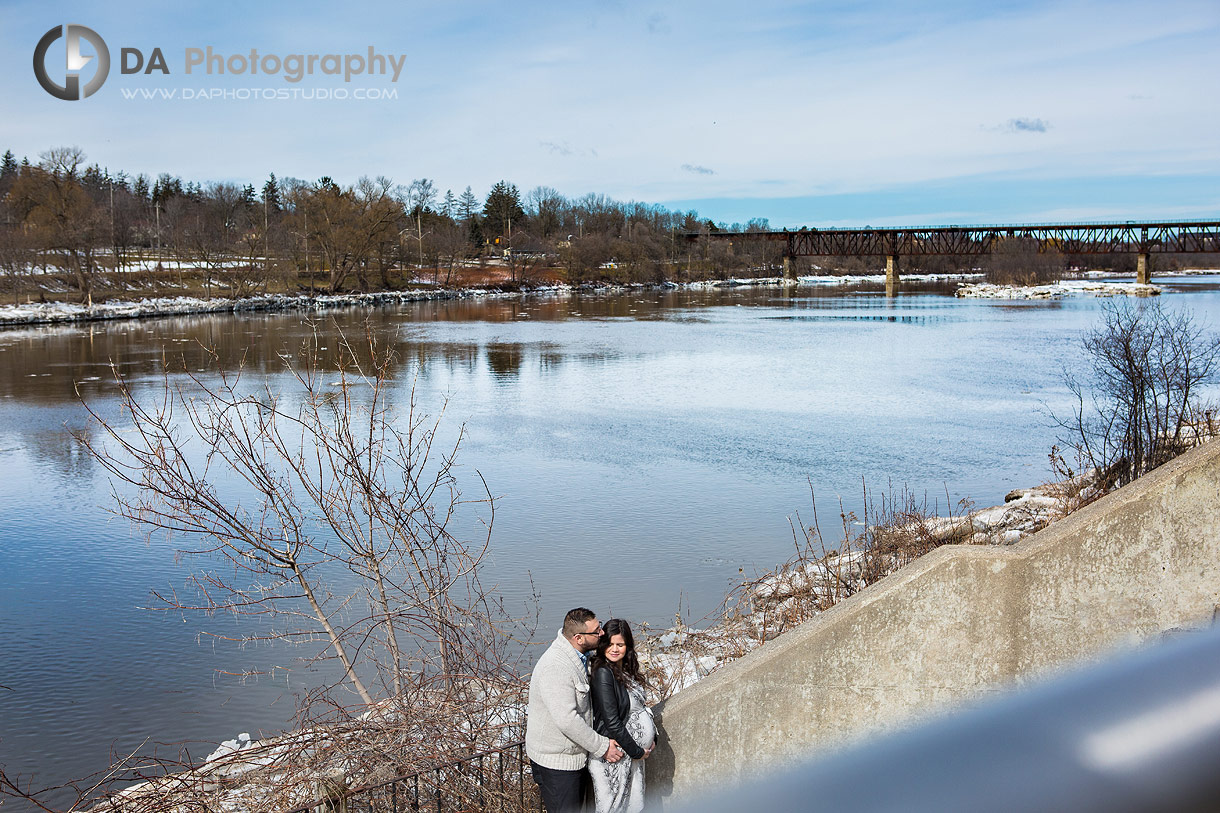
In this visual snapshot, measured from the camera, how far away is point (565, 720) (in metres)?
5.35

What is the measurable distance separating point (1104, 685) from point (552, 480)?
17177mm

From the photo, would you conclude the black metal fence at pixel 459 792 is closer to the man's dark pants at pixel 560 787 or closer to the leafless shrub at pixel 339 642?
the leafless shrub at pixel 339 642

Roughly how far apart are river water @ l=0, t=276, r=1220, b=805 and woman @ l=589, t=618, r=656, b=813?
4.89 meters

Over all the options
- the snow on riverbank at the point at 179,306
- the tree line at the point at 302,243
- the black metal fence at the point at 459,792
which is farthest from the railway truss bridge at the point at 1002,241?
the black metal fence at the point at 459,792

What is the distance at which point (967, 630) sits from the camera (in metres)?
5.70

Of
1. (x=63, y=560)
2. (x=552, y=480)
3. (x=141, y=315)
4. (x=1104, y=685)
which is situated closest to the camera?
(x=1104, y=685)

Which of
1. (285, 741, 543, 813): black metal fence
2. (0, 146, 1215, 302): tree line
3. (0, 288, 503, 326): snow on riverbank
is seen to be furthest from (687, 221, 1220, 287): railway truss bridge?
(285, 741, 543, 813): black metal fence

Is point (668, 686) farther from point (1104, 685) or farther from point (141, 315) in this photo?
point (141, 315)

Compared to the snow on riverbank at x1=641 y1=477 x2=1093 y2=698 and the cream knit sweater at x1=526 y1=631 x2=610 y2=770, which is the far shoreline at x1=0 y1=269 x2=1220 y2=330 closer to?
the snow on riverbank at x1=641 y1=477 x2=1093 y2=698

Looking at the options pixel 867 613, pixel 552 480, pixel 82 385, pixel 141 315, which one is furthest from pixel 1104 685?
pixel 141 315

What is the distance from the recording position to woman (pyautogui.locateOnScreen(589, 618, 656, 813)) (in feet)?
18.0

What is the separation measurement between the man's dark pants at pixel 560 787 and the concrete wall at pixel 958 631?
57cm

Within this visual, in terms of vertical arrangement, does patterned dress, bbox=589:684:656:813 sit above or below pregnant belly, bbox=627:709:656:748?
below

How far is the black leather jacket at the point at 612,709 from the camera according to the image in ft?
17.9
